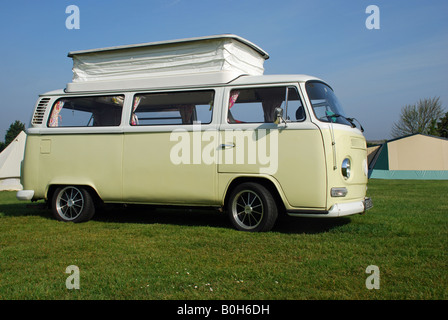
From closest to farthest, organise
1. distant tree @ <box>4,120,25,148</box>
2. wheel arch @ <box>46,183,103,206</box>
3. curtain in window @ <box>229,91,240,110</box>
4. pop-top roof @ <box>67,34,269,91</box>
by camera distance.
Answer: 1. curtain in window @ <box>229,91,240,110</box>
2. pop-top roof @ <box>67,34,269,91</box>
3. wheel arch @ <box>46,183,103,206</box>
4. distant tree @ <box>4,120,25,148</box>

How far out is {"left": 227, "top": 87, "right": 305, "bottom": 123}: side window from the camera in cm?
657

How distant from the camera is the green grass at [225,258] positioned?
3.88m

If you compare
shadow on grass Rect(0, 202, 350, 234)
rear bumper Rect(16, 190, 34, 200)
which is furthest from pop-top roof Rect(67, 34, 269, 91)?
shadow on grass Rect(0, 202, 350, 234)

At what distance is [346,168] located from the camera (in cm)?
634

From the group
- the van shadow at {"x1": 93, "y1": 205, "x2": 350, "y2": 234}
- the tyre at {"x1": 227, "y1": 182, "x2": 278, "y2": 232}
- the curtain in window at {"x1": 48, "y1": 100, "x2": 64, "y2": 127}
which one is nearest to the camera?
the tyre at {"x1": 227, "y1": 182, "x2": 278, "y2": 232}

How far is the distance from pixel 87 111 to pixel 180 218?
263 centimetres

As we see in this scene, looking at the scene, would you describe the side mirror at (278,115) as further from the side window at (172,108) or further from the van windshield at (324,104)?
the side window at (172,108)

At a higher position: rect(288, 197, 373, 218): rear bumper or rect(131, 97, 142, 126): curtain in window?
rect(131, 97, 142, 126): curtain in window

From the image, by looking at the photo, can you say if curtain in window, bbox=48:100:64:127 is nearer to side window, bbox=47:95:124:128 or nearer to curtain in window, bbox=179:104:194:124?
side window, bbox=47:95:124:128

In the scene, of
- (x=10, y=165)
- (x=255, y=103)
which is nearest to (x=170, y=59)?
(x=255, y=103)

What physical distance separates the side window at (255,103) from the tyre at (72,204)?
306 centimetres

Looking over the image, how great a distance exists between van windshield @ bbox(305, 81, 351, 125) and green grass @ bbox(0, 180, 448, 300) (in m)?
1.66
